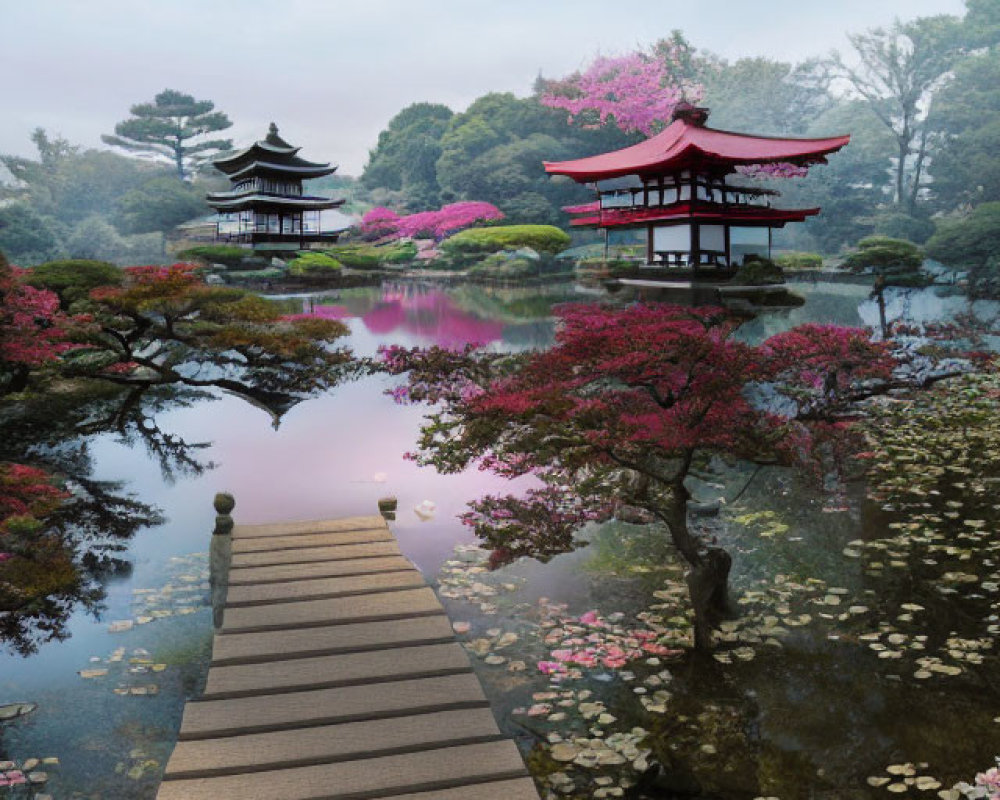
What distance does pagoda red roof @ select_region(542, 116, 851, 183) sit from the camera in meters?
18.4

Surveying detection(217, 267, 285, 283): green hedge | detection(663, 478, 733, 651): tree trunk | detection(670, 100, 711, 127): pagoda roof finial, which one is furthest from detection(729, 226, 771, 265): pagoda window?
detection(217, 267, 285, 283): green hedge

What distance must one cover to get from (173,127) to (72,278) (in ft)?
110

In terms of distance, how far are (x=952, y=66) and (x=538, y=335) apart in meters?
32.2

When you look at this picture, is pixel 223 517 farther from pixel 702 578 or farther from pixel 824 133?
pixel 824 133

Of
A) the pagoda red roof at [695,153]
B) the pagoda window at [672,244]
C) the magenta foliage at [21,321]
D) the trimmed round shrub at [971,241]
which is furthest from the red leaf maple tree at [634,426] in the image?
the trimmed round shrub at [971,241]

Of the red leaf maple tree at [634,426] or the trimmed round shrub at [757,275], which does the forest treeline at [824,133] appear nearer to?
the trimmed round shrub at [757,275]

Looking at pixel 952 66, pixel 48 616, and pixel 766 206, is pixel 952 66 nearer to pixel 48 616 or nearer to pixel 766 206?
pixel 766 206

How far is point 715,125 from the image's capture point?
4684 cm

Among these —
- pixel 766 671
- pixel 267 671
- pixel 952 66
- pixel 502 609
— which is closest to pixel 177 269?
pixel 502 609

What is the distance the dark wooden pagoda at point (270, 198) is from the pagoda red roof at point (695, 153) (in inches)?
582

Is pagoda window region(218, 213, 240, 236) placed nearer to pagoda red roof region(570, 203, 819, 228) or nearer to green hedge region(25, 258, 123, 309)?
green hedge region(25, 258, 123, 309)

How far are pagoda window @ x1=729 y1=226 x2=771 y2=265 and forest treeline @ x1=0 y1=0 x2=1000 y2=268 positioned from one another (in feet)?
59.1

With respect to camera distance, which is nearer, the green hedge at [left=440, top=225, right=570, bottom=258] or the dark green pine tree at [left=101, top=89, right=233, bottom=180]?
the green hedge at [left=440, top=225, right=570, bottom=258]

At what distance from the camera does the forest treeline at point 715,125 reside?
37.1 metres
